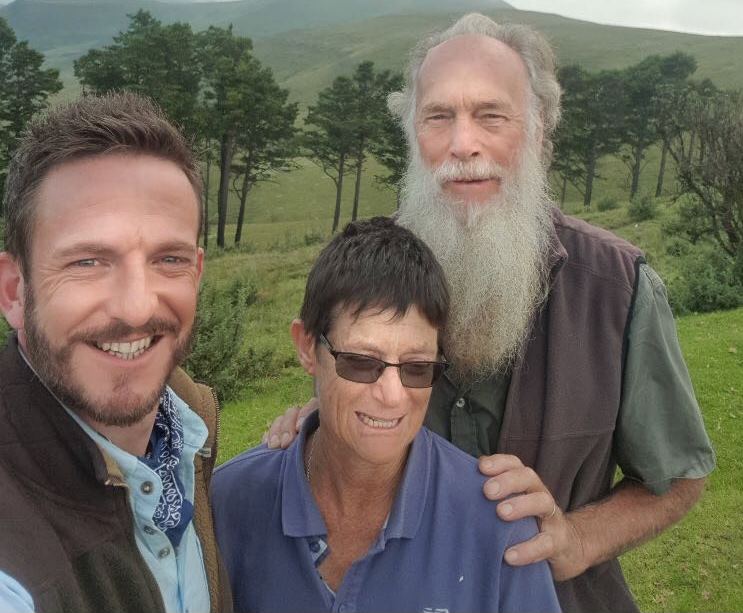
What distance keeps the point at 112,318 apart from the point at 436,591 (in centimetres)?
116

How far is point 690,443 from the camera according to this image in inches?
96.3

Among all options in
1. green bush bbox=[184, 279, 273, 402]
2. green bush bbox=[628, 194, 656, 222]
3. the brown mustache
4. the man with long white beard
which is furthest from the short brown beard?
green bush bbox=[628, 194, 656, 222]

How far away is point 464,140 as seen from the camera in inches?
103

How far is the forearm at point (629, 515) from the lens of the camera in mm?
2420

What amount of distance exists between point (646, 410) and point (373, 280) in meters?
1.09

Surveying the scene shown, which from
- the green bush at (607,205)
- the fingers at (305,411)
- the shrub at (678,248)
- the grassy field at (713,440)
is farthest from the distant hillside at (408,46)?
the fingers at (305,411)

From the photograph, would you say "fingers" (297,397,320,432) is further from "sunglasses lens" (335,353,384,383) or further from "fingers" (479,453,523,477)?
"fingers" (479,453,523,477)

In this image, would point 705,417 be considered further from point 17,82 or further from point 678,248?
point 17,82

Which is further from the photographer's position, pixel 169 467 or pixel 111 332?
pixel 169 467

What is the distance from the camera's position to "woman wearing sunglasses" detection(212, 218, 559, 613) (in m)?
1.97

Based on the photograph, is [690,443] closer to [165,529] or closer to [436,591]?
[436,591]

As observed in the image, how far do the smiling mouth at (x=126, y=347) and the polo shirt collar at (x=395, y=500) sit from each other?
660 millimetres

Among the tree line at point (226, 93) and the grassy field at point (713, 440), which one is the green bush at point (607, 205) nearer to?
the tree line at point (226, 93)

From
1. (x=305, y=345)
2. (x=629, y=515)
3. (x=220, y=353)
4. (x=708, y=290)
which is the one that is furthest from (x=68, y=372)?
(x=708, y=290)
